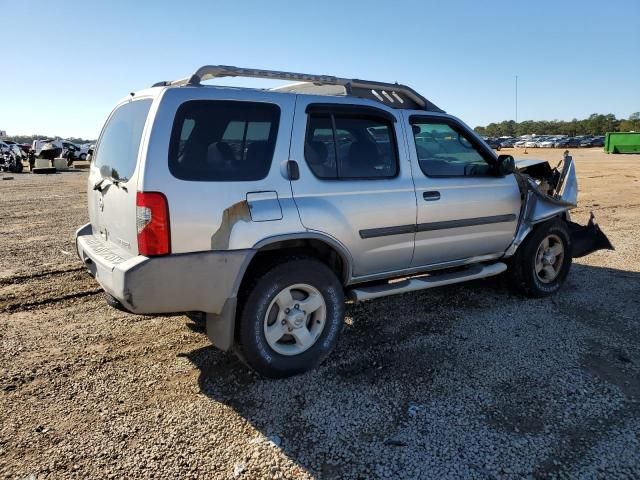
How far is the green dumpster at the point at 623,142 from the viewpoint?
40.5m

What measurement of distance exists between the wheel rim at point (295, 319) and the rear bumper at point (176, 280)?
0.38m

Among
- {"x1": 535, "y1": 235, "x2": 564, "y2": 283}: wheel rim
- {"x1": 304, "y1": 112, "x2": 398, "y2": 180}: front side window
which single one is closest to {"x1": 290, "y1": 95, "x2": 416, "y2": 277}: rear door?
{"x1": 304, "y1": 112, "x2": 398, "y2": 180}: front side window

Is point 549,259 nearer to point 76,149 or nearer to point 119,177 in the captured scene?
point 119,177

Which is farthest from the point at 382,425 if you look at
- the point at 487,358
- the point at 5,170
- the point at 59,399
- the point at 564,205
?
the point at 5,170

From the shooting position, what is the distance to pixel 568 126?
356ft

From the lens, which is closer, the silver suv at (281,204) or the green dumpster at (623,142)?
the silver suv at (281,204)

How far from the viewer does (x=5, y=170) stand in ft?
93.6

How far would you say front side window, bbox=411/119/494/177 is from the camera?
4258mm

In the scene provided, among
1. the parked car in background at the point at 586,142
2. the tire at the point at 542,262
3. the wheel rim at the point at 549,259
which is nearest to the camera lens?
the tire at the point at 542,262

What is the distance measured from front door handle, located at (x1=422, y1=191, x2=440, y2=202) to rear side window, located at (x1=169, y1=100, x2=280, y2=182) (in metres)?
1.43

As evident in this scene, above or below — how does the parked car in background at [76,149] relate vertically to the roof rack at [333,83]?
above

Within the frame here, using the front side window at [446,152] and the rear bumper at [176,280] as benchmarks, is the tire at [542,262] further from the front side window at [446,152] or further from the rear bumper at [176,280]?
the rear bumper at [176,280]

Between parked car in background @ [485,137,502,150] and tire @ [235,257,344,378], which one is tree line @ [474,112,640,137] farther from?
tire @ [235,257,344,378]

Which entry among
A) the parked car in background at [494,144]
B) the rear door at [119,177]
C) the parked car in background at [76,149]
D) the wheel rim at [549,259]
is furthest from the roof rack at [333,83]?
the parked car in background at [76,149]
